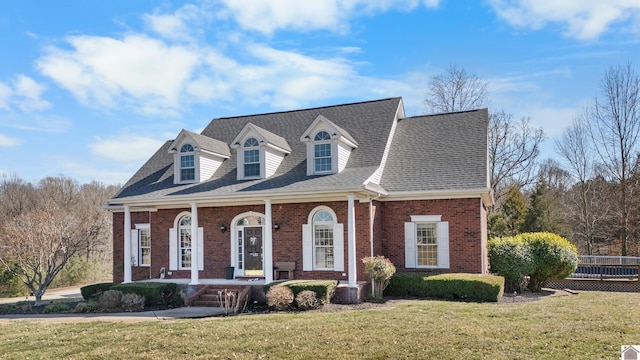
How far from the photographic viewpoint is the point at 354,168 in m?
19.5

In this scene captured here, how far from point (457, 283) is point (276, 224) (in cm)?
716

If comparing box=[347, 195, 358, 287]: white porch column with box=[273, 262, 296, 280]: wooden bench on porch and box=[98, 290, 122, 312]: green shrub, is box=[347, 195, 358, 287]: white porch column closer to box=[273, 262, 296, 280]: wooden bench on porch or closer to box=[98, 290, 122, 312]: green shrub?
box=[273, 262, 296, 280]: wooden bench on porch

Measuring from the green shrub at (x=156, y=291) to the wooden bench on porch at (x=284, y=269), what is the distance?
361cm

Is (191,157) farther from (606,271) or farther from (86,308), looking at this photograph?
(606,271)

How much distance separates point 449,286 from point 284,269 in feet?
20.4

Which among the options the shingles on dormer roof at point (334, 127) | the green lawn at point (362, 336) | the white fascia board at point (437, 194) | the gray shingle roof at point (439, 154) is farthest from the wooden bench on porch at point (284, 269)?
the shingles on dormer roof at point (334, 127)

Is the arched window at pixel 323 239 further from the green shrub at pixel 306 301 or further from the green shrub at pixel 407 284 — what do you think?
the green shrub at pixel 306 301

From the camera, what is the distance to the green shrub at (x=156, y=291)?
1741 centimetres

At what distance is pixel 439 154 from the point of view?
65.9 feet

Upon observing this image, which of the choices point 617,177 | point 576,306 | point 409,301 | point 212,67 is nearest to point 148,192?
point 212,67

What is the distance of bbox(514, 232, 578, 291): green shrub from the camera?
18375 mm

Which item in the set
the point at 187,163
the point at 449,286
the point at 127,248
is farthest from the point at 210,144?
the point at 449,286

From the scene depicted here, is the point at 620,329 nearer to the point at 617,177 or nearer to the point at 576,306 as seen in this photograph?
the point at 576,306

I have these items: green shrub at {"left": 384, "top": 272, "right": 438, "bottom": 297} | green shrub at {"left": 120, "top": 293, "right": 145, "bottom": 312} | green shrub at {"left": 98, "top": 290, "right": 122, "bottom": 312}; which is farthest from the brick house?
green shrub at {"left": 98, "top": 290, "right": 122, "bottom": 312}
